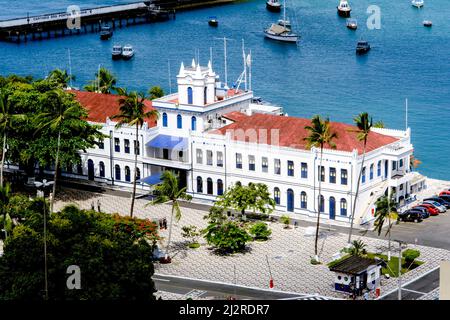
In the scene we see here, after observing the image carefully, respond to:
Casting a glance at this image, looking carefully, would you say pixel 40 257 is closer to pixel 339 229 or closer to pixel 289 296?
pixel 289 296

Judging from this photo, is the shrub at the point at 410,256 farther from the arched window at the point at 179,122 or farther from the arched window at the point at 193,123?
the arched window at the point at 179,122

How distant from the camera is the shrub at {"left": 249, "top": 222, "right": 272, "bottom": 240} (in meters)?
102

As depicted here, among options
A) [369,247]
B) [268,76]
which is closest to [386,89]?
[268,76]

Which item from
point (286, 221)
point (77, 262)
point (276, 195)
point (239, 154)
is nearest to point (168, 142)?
point (239, 154)

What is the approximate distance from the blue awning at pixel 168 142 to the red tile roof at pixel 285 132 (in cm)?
370

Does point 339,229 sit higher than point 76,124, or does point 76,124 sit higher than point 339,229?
point 76,124

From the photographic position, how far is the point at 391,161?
11025cm

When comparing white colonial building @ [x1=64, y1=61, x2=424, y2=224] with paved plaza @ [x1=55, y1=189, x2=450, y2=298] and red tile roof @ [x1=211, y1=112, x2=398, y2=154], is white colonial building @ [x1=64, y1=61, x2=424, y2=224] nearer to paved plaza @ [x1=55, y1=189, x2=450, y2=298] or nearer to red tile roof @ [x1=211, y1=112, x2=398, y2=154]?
red tile roof @ [x1=211, y1=112, x2=398, y2=154]

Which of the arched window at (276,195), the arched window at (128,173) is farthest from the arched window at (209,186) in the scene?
the arched window at (128,173)

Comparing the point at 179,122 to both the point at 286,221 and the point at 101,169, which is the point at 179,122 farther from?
the point at 286,221

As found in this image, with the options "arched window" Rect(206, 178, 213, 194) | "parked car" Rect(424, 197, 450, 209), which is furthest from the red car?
"arched window" Rect(206, 178, 213, 194)

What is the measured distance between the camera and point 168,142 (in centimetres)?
11869

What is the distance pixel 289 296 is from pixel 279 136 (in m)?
30.0

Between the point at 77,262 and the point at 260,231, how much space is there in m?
31.9
